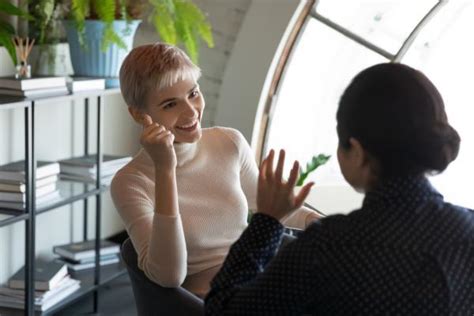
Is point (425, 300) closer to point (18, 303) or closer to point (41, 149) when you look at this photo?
point (18, 303)

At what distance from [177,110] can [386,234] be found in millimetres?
983

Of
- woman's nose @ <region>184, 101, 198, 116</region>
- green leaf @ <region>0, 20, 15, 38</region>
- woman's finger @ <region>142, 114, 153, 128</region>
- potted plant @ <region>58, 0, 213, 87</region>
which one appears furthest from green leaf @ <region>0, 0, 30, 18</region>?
woman's finger @ <region>142, 114, 153, 128</region>

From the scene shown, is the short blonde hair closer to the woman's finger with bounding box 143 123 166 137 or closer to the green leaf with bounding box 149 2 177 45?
the woman's finger with bounding box 143 123 166 137

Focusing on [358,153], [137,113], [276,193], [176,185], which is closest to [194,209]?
[176,185]

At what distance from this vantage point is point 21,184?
11.8ft

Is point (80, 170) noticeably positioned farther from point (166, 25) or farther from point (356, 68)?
point (356, 68)

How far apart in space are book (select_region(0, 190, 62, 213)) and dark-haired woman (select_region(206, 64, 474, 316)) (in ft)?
7.04

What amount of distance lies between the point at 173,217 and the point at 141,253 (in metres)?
0.16

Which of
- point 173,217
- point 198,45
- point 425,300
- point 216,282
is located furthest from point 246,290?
point 198,45

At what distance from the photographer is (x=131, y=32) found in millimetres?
4215

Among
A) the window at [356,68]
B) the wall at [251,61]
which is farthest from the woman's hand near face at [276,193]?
the window at [356,68]

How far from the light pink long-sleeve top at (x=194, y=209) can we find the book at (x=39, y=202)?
1287 mm

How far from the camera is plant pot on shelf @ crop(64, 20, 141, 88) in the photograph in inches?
160

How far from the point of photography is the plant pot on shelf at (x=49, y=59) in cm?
405
